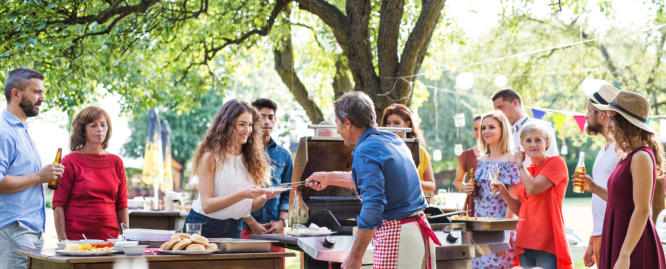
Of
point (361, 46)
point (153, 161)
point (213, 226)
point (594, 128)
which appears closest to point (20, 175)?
point (213, 226)

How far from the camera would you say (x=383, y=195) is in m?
2.87

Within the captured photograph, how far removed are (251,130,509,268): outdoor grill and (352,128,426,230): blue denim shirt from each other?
→ 580 millimetres

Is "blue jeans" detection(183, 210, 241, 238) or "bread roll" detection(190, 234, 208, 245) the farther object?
"blue jeans" detection(183, 210, 241, 238)

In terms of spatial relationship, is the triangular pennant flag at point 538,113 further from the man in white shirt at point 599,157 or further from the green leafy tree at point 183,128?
the green leafy tree at point 183,128

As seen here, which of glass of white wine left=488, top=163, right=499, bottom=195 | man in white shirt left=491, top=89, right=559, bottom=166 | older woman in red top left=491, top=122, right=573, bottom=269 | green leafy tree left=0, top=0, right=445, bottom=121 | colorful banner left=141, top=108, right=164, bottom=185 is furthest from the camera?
colorful banner left=141, top=108, right=164, bottom=185

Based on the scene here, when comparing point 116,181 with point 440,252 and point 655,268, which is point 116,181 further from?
point 655,268

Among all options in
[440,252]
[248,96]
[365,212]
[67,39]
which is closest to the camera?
[365,212]

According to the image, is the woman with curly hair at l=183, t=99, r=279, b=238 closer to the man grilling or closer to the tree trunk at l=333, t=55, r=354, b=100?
the man grilling

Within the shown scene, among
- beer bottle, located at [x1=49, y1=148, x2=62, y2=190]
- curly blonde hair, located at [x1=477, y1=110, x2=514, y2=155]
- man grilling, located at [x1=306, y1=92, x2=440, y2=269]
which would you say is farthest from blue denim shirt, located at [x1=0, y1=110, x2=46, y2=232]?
curly blonde hair, located at [x1=477, y1=110, x2=514, y2=155]

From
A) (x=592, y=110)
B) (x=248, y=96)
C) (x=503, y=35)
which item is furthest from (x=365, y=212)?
(x=248, y=96)

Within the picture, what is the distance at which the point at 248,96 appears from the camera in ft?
102

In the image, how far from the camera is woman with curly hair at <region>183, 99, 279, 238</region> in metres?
3.89

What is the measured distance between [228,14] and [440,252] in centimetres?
740

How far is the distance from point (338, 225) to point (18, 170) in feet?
6.30
